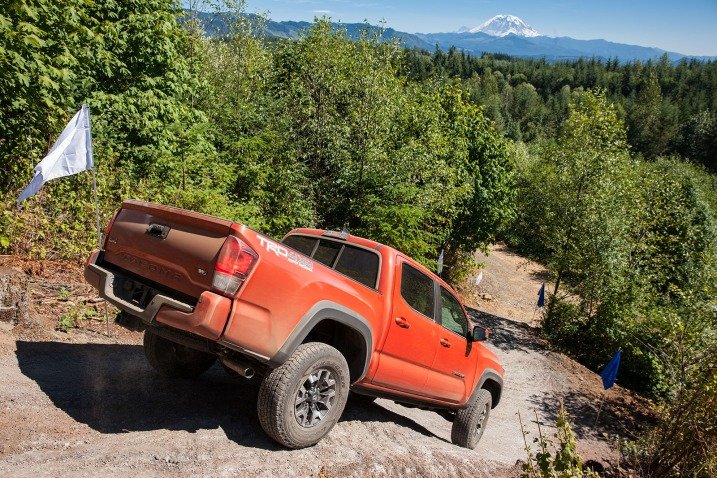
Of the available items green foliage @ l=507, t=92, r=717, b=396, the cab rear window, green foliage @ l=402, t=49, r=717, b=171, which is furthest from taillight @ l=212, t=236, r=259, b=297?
green foliage @ l=402, t=49, r=717, b=171

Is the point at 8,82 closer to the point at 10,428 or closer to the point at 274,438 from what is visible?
the point at 10,428

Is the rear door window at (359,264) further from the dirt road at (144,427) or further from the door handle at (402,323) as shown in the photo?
the dirt road at (144,427)

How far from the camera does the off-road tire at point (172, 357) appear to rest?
531cm

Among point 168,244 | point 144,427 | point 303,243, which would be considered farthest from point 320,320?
point 144,427

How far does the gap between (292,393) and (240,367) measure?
0.47m

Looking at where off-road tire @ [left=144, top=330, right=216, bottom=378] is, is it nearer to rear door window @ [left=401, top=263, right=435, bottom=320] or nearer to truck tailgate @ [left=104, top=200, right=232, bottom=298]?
truck tailgate @ [left=104, top=200, right=232, bottom=298]

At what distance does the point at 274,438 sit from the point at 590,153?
1920cm

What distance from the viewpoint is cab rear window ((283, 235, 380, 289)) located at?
16.0 feet

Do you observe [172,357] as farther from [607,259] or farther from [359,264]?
[607,259]

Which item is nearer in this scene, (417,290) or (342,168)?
(417,290)

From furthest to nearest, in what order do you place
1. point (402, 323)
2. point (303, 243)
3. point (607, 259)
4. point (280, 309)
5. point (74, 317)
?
point (607, 259)
point (74, 317)
point (303, 243)
point (402, 323)
point (280, 309)

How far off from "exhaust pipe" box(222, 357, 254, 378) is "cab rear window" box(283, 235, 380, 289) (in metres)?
1.42

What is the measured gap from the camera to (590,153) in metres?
19.6

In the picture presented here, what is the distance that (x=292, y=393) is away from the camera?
12.8 ft
